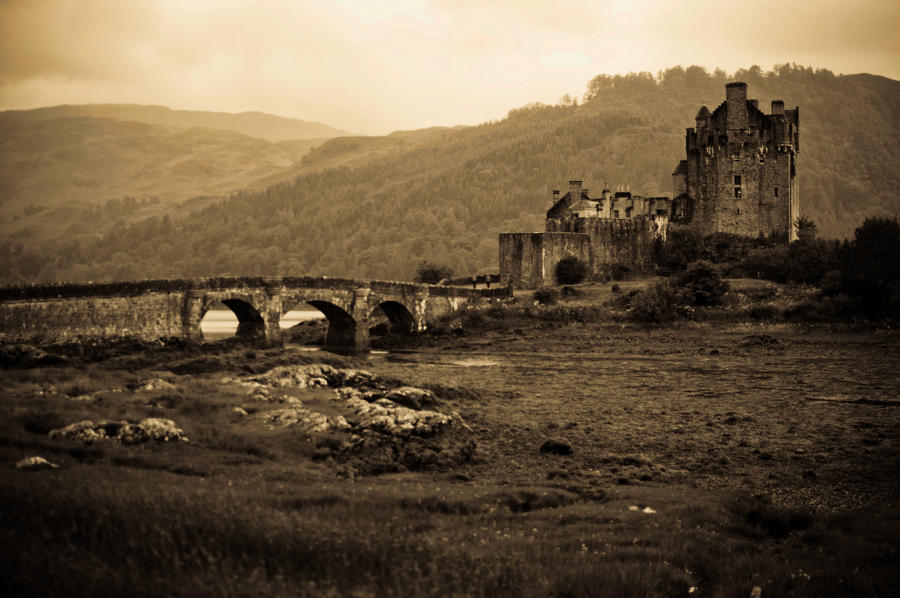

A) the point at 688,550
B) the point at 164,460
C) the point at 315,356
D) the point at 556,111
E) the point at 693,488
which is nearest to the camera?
the point at 688,550

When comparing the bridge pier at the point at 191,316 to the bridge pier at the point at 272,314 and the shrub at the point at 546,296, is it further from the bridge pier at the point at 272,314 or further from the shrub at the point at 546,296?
the shrub at the point at 546,296

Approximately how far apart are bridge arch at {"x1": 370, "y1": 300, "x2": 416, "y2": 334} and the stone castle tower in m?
24.1

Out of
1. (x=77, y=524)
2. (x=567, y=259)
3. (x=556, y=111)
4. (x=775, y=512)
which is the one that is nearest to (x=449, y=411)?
(x=775, y=512)

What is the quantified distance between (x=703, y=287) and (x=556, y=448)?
30689mm

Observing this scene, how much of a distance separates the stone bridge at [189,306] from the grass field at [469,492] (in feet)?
11.5

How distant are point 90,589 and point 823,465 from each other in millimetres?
15856

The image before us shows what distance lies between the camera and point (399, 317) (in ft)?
164

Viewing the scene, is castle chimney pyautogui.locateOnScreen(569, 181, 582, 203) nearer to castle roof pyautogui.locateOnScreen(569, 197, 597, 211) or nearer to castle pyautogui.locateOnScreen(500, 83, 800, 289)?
castle roof pyautogui.locateOnScreen(569, 197, 597, 211)

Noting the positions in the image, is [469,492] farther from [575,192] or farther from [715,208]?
[575,192]

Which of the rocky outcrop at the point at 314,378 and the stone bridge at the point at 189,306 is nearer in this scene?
the rocky outcrop at the point at 314,378

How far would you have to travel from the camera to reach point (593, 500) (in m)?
15.1

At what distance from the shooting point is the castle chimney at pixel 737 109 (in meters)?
58.1

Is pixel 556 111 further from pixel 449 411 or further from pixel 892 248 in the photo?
pixel 449 411

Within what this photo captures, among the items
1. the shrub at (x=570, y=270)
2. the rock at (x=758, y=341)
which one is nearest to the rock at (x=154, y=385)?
the rock at (x=758, y=341)
